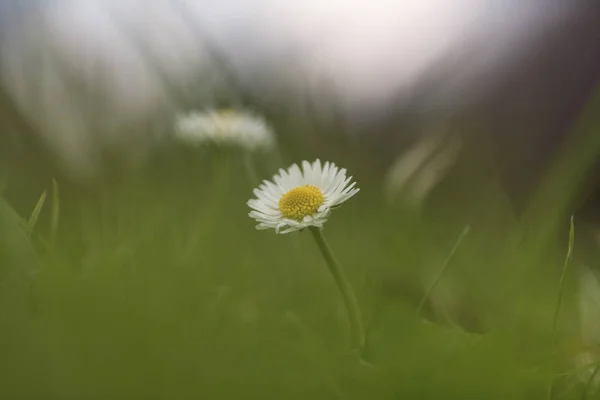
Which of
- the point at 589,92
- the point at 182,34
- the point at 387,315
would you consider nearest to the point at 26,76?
the point at 182,34

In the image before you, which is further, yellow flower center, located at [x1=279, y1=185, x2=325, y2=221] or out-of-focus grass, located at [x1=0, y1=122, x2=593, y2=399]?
yellow flower center, located at [x1=279, y1=185, x2=325, y2=221]

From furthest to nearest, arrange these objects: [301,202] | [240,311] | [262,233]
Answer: [262,233]
[301,202]
[240,311]

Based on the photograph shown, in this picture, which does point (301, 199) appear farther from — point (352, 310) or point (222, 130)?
point (222, 130)

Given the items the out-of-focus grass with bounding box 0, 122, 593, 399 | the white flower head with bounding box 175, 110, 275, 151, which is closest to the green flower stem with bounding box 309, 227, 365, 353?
the out-of-focus grass with bounding box 0, 122, 593, 399

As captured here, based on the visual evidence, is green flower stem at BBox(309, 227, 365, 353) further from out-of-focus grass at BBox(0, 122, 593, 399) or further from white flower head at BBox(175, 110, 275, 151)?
white flower head at BBox(175, 110, 275, 151)

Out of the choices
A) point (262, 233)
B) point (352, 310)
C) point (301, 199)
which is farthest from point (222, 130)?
point (352, 310)

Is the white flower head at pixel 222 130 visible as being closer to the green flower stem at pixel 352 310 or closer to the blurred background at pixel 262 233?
the blurred background at pixel 262 233

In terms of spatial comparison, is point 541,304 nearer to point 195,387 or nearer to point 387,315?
point 387,315
